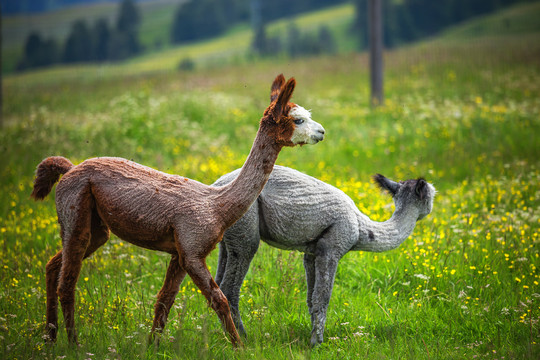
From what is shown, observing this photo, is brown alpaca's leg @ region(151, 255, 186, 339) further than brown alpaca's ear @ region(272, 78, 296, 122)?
Yes

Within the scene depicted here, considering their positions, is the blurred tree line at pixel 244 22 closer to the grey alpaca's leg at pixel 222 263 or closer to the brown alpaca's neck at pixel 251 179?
the grey alpaca's leg at pixel 222 263

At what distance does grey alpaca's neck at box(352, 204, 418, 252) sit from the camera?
187 inches

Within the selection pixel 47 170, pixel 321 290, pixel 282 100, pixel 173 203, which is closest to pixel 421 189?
pixel 321 290

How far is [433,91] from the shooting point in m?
17.7

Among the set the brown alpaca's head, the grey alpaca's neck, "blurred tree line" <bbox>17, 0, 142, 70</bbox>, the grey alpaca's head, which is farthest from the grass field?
"blurred tree line" <bbox>17, 0, 142, 70</bbox>

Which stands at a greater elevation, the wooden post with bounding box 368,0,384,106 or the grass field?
the wooden post with bounding box 368,0,384,106

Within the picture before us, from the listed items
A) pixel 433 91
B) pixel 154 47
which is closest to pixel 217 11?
pixel 154 47

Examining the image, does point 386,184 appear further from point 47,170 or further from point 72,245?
point 47,170

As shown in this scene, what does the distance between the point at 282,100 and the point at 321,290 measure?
70.8 inches

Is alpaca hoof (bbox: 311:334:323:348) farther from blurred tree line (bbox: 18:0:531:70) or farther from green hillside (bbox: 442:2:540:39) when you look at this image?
green hillside (bbox: 442:2:540:39)

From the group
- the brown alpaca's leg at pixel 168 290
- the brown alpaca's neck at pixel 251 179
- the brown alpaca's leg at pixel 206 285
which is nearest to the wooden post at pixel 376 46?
the brown alpaca's neck at pixel 251 179

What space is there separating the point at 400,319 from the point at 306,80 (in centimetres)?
1858

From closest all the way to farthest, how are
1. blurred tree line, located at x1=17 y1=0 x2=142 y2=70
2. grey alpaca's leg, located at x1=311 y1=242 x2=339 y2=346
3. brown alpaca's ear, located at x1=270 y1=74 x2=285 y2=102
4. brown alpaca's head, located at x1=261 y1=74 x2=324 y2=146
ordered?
brown alpaca's head, located at x1=261 y1=74 x2=324 y2=146, brown alpaca's ear, located at x1=270 y1=74 x2=285 y2=102, grey alpaca's leg, located at x1=311 y1=242 x2=339 y2=346, blurred tree line, located at x1=17 y1=0 x2=142 y2=70

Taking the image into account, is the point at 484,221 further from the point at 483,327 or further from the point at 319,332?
the point at 319,332
